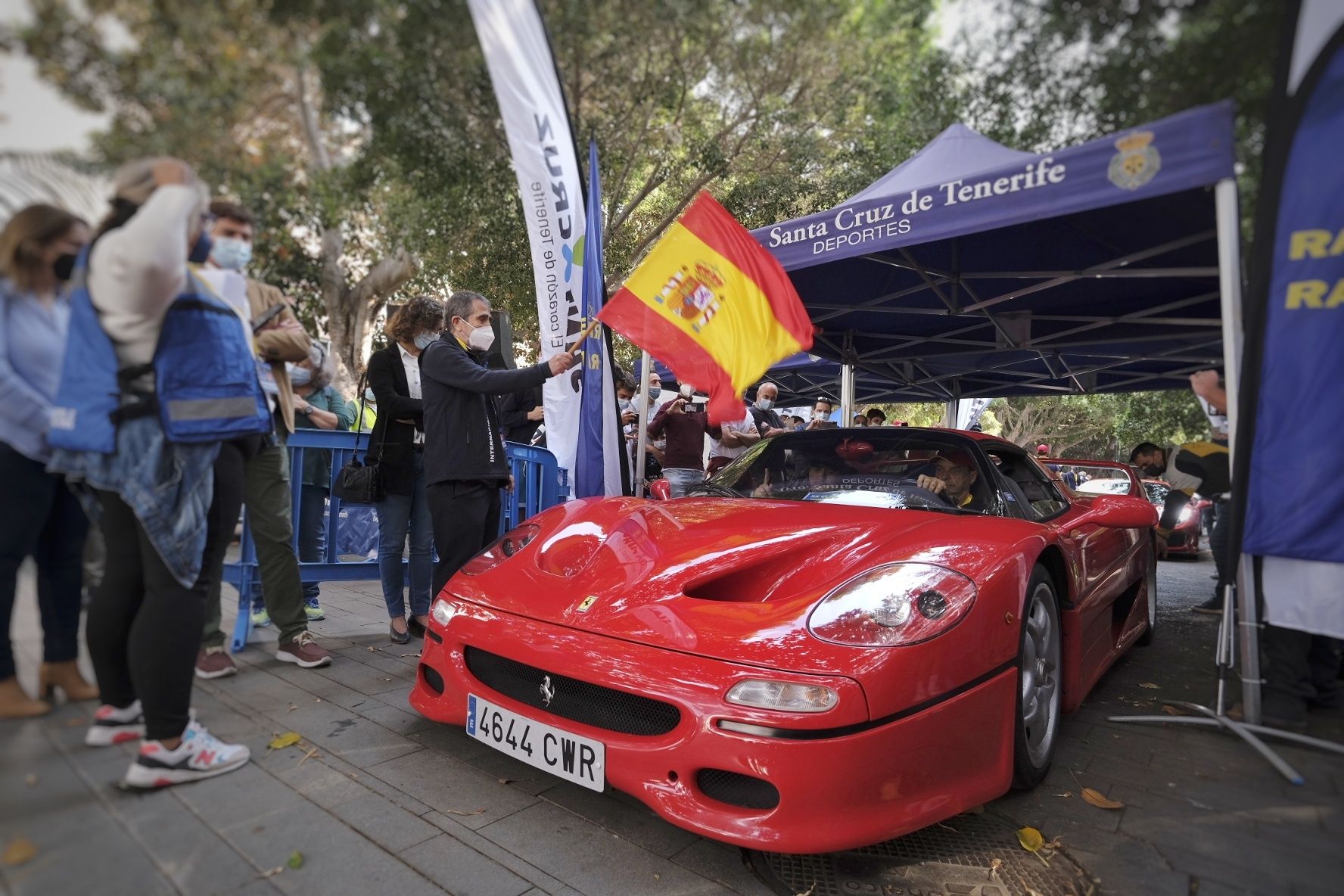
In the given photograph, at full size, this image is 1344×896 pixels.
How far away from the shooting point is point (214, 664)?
35.1 inches

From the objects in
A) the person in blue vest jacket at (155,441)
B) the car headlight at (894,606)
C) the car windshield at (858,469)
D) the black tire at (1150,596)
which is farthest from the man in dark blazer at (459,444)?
the black tire at (1150,596)

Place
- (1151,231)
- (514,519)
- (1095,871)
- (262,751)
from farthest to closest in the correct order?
(514,519)
(1151,231)
(1095,871)
(262,751)

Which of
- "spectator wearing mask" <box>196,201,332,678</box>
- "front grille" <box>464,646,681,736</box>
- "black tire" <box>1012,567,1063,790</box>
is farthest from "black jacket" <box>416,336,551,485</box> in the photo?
"black tire" <box>1012,567,1063,790</box>

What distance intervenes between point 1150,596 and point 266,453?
4.83 meters

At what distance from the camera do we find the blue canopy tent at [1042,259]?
147 cm

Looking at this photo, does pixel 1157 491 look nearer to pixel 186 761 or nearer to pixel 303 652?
pixel 303 652

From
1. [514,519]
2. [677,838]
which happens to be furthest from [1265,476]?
[514,519]

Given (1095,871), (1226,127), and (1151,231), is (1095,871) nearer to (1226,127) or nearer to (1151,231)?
(1226,127)

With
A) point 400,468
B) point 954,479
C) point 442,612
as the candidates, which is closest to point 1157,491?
point 954,479

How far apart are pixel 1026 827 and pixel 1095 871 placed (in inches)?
8.9

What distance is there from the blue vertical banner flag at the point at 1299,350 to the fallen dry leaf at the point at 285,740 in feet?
5.85

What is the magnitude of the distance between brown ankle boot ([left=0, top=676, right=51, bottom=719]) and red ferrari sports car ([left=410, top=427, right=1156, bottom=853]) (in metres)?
1.20

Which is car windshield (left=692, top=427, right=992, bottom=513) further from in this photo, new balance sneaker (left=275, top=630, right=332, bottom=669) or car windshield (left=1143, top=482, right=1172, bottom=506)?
new balance sneaker (left=275, top=630, right=332, bottom=669)

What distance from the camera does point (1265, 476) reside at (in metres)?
1.60
